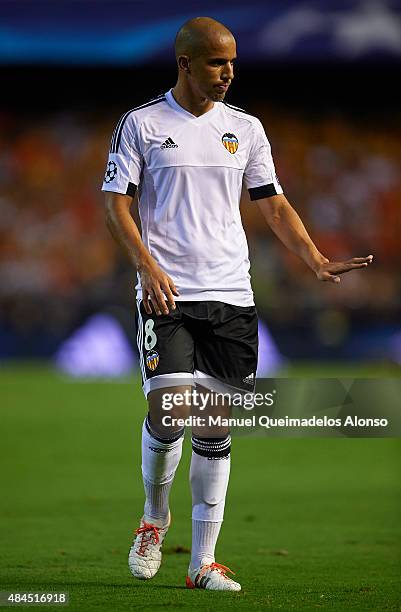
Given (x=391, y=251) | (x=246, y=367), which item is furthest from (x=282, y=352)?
(x=246, y=367)

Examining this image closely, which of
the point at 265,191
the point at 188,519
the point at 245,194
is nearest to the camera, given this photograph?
the point at 265,191

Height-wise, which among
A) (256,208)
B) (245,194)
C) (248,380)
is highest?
(248,380)

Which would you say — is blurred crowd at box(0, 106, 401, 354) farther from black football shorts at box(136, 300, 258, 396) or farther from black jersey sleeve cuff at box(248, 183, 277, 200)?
black football shorts at box(136, 300, 258, 396)

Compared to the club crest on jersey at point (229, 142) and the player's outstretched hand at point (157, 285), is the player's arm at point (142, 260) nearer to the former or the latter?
the player's outstretched hand at point (157, 285)

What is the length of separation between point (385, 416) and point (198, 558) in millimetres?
1155

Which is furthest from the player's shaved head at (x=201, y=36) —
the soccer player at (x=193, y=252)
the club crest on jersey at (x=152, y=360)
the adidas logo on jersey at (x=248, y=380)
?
the adidas logo on jersey at (x=248, y=380)

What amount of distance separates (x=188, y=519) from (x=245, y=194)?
1708 cm

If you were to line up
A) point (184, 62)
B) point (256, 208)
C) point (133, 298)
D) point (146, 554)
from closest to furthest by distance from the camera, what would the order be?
1. point (184, 62)
2. point (146, 554)
3. point (133, 298)
4. point (256, 208)

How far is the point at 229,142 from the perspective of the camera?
4.97 metres

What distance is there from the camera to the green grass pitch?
4.72 meters

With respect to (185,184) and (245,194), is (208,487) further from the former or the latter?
(245,194)

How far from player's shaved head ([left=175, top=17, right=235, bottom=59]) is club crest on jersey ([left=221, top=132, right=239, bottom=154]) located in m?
0.37

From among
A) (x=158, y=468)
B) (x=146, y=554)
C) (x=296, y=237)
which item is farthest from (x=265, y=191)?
(x=146, y=554)

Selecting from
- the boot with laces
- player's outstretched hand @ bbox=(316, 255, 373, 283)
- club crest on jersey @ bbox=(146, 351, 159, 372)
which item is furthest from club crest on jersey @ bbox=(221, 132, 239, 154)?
the boot with laces
